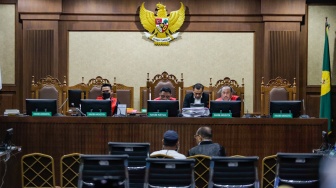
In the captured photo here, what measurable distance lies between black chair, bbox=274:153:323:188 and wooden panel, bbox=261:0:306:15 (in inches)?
243

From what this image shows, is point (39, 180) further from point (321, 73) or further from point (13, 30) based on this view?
point (321, 73)

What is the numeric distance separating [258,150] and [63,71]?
5.01 m

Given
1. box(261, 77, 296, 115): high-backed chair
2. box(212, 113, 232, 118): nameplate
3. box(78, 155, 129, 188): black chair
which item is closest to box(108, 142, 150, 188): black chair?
box(78, 155, 129, 188): black chair

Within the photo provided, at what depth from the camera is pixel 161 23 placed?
1121 centimetres

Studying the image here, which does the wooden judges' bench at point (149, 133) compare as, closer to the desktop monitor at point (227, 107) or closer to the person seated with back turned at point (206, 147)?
the desktop monitor at point (227, 107)

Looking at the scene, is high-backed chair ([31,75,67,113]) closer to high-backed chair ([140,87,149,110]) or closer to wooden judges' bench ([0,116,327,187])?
high-backed chair ([140,87,149,110])

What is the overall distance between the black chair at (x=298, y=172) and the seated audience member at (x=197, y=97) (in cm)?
365

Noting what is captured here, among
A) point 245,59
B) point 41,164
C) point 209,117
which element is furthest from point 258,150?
point 245,59

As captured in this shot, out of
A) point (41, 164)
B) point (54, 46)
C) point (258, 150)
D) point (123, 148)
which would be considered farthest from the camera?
point (54, 46)

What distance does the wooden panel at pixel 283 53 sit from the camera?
1102cm

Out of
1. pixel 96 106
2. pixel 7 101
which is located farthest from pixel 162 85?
pixel 7 101

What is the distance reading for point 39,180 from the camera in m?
6.42

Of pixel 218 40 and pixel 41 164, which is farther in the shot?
pixel 218 40

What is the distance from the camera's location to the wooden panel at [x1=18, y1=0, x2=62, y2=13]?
11000 mm
